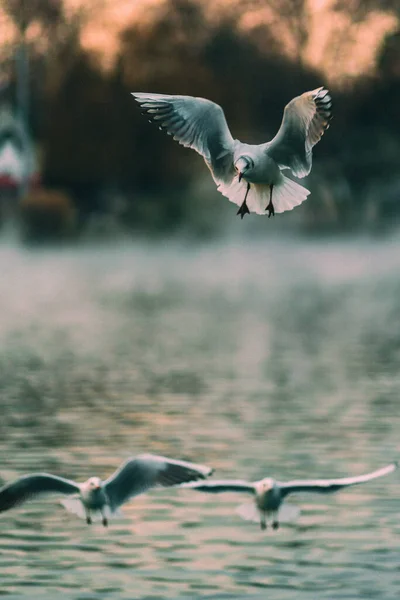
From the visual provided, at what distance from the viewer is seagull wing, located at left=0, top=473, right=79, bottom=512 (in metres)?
14.7

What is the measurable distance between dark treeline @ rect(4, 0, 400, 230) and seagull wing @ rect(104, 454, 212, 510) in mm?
63546

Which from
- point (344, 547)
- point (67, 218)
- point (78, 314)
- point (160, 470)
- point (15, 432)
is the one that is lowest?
point (160, 470)

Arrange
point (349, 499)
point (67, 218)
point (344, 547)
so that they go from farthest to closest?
point (67, 218), point (349, 499), point (344, 547)

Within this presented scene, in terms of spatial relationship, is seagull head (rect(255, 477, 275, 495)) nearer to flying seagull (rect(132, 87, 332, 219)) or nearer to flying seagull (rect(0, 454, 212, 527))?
flying seagull (rect(0, 454, 212, 527))

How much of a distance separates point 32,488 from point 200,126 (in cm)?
293

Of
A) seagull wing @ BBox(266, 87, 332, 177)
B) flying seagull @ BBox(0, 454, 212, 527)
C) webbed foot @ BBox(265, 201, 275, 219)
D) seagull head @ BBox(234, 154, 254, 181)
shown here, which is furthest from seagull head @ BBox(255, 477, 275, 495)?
seagull head @ BBox(234, 154, 254, 181)

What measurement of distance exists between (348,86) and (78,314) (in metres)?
32.6

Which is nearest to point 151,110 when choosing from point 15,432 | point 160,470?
point 160,470

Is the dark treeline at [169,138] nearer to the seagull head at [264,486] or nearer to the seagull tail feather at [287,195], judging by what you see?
the seagull head at [264,486]

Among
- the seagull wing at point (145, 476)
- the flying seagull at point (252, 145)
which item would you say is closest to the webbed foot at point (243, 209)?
the flying seagull at point (252, 145)

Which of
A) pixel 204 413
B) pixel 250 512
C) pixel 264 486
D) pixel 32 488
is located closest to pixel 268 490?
pixel 264 486

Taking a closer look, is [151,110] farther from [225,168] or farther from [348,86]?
[348,86]

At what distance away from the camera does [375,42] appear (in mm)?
83625

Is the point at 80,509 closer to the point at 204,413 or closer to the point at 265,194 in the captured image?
the point at 265,194
